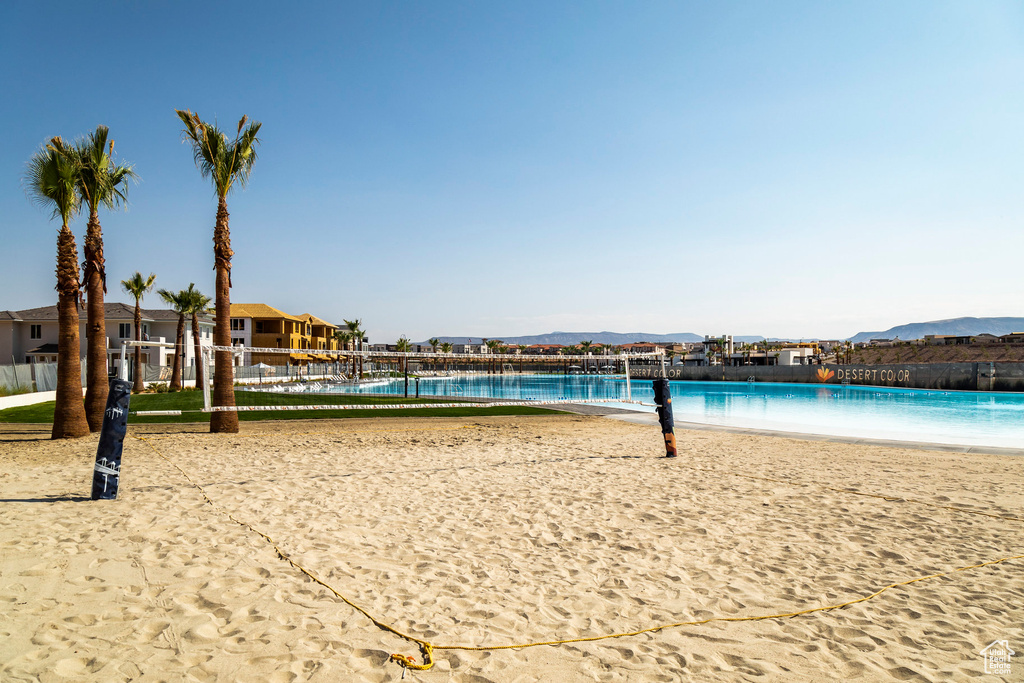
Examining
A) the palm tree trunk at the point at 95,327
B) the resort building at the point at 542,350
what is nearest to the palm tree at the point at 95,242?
the palm tree trunk at the point at 95,327

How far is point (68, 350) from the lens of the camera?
12578 mm

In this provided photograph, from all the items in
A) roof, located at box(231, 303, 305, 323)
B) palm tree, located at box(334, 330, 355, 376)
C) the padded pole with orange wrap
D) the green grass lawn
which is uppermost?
roof, located at box(231, 303, 305, 323)

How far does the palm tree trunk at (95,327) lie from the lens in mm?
13250

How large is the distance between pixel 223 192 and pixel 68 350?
5.04 metres

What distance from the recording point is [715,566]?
15.4ft

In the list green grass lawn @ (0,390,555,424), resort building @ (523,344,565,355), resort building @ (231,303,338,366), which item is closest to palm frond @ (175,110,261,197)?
green grass lawn @ (0,390,555,424)

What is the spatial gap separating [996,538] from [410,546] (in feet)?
18.7

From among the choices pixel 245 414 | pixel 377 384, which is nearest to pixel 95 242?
pixel 245 414

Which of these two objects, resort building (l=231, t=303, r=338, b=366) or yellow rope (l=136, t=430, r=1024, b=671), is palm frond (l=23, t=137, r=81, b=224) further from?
resort building (l=231, t=303, r=338, b=366)

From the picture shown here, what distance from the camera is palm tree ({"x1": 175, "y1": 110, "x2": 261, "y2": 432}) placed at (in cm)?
1357

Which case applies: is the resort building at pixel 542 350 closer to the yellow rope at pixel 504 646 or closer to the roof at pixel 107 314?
the roof at pixel 107 314

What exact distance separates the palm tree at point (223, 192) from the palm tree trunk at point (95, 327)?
2.51m

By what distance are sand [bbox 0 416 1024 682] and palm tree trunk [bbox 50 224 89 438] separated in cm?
431

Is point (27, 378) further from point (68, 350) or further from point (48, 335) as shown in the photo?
point (48, 335)
